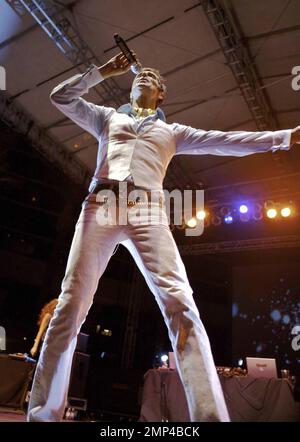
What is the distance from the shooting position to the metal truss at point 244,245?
26.2 ft

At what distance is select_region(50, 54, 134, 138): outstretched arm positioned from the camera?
1.87 metres

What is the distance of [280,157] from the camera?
23.1 ft

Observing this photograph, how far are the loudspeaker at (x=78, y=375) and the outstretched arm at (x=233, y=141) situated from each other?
4389mm

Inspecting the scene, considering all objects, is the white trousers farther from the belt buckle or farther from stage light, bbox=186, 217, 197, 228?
stage light, bbox=186, 217, 197, 228

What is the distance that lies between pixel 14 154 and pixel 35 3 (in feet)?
23.5

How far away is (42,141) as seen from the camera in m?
7.32

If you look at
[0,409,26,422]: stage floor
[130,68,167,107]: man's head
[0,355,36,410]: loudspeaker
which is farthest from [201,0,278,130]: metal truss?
[0,355,36,410]: loudspeaker

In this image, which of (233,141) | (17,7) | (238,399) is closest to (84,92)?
(233,141)

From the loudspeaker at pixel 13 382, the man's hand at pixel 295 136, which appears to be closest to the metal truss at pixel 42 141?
the loudspeaker at pixel 13 382

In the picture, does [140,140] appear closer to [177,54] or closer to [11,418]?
[11,418]

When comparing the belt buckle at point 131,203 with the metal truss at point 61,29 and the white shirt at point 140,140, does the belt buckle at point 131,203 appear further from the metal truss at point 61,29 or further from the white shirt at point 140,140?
the metal truss at point 61,29

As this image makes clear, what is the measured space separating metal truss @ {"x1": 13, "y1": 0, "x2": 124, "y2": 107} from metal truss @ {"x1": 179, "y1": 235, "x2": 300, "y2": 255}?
4988 mm

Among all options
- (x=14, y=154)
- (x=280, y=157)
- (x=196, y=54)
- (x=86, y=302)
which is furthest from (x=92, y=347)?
(x=86, y=302)

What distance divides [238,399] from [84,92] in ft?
13.2
